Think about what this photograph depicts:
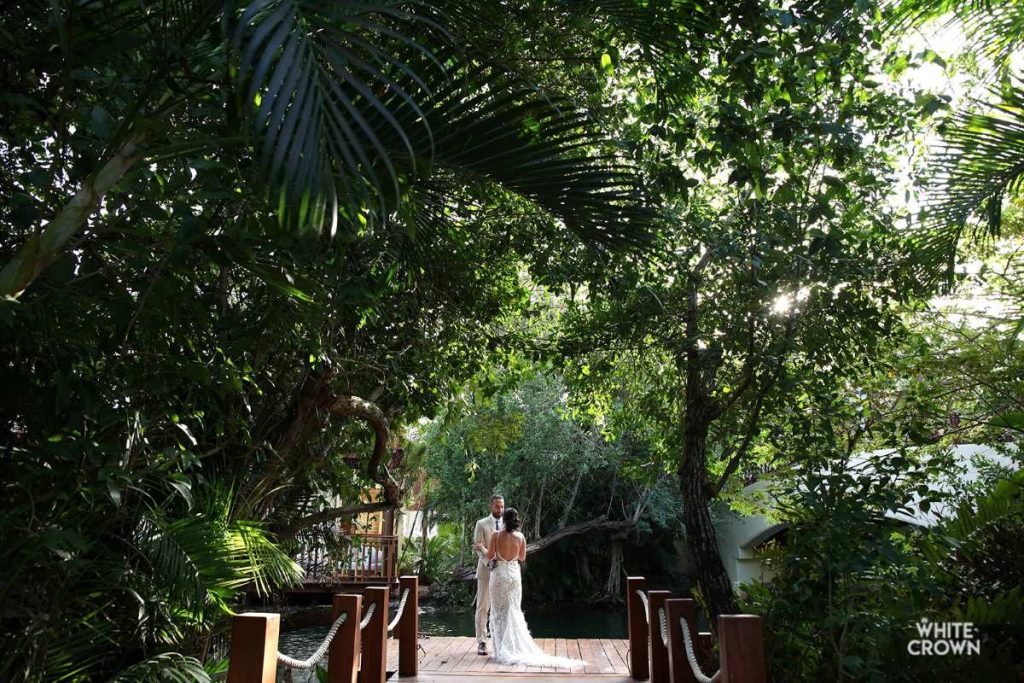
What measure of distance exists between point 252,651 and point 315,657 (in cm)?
122

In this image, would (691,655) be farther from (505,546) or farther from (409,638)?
(505,546)

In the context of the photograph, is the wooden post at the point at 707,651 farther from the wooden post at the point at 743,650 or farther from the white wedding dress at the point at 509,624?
the white wedding dress at the point at 509,624

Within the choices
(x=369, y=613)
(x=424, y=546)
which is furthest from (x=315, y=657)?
(x=424, y=546)

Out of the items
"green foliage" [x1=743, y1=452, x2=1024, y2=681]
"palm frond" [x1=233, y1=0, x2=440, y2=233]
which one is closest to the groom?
"green foliage" [x1=743, y1=452, x2=1024, y2=681]

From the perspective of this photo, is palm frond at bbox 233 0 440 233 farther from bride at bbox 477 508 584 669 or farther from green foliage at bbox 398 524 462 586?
green foliage at bbox 398 524 462 586

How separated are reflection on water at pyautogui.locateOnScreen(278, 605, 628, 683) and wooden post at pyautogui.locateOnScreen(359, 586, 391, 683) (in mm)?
7405

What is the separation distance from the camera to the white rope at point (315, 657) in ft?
11.7

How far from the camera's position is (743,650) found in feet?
9.45

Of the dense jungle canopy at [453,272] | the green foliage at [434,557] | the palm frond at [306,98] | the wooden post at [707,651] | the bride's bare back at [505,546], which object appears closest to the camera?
the palm frond at [306,98]

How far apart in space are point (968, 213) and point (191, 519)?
432 cm

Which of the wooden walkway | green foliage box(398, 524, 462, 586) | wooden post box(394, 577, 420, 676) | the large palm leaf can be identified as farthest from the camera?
green foliage box(398, 524, 462, 586)

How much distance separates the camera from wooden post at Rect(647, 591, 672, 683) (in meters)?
5.57

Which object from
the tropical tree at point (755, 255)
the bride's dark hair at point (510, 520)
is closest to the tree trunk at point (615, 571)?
the bride's dark hair at point (510, 520)

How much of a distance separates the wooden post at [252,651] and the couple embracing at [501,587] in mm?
5654
